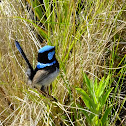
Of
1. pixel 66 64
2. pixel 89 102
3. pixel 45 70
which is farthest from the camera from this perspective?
Answer: pixel 66 64

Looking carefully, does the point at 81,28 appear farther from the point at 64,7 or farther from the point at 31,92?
the point at 31,92

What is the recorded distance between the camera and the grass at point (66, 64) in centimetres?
153

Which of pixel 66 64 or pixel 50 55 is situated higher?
pixel 50 55

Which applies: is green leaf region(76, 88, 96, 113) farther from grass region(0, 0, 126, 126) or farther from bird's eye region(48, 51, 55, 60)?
bird's eye region(48, 51, 55, 60)

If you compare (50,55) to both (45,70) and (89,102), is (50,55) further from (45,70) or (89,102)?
(89,102)

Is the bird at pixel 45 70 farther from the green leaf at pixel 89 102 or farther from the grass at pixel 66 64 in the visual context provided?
the green leaf at pixel 89 102

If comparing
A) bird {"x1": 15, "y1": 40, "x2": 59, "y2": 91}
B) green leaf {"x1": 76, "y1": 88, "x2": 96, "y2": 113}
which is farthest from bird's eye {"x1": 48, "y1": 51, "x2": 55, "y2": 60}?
green leaf {"x1": 76, "y1": 88, "x2": 96, "y2": 113}

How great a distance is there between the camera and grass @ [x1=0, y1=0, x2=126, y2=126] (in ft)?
5.01

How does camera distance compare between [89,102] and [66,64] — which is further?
[66,64]

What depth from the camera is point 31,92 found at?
1597 millimetres

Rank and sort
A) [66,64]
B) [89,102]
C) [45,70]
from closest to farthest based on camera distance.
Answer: [89,102] → [45,70] → [66,64]

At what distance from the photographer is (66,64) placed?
177 centimetres

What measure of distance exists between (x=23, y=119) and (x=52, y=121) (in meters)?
0.19

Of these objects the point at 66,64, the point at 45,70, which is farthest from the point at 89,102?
the point at 66,64
